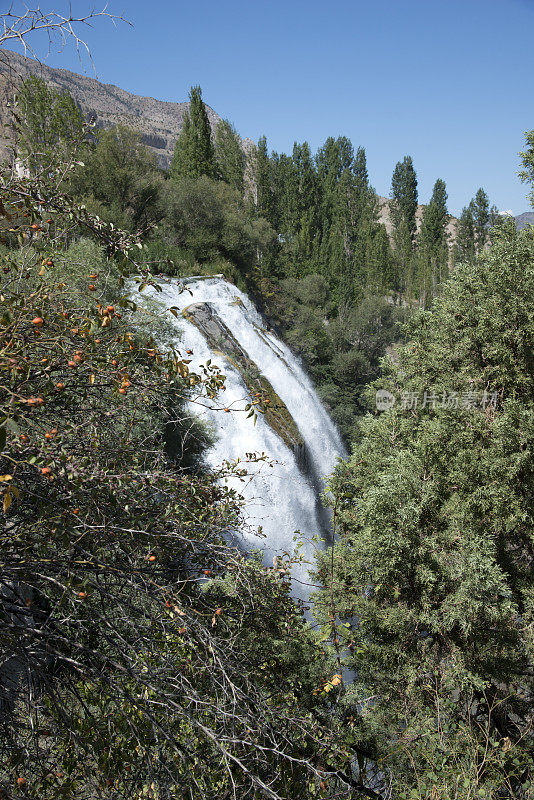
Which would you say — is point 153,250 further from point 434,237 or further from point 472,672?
point 434,237

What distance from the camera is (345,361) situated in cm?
2516

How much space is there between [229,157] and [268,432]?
27036 mm

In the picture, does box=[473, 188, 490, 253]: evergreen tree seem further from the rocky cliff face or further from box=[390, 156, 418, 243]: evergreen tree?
the rocky cliff face

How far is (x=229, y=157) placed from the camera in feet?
113

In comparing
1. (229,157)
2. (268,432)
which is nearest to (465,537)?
(268,432)

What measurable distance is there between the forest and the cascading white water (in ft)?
6.49

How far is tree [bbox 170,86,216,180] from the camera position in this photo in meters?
29.3

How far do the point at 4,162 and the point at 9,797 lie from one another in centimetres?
252

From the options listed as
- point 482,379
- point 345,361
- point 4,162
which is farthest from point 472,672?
point 345,361

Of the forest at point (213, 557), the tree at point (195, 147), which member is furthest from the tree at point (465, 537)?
the tree at point (195, 147)

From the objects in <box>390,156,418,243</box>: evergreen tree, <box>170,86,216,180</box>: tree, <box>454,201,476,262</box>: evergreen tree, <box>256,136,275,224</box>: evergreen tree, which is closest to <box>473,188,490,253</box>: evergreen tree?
<box>454,201,476,262</box>: evergreen tree

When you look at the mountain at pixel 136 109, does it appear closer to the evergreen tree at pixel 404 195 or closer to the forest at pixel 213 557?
the evergreen tree at pixel 404 195

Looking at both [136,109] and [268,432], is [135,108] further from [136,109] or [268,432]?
[268,432]

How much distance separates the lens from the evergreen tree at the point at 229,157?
112 ft
